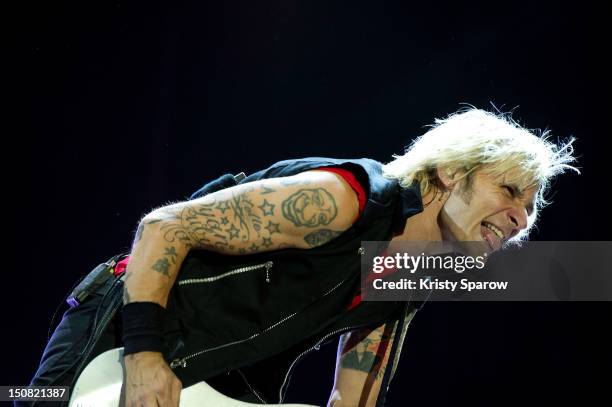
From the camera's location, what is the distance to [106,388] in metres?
1.44

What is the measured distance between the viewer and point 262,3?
8.40ft

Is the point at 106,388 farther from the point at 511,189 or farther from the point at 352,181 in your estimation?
the point at 511,189

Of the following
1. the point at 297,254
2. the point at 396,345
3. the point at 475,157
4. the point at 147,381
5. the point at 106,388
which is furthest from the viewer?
the point at 396,345

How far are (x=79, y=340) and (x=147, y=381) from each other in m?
0.31

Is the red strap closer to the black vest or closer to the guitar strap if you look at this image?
the black vest

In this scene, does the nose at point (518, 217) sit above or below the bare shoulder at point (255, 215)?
above

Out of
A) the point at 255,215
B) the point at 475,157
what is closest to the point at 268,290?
the point at 255,215

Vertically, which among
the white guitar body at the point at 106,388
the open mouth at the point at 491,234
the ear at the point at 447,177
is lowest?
the white guitar body at the point at 106,388

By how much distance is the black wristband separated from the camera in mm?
1325

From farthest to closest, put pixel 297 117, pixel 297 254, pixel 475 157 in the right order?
pixel 297 117, pixel 475 157, pixel 297 254

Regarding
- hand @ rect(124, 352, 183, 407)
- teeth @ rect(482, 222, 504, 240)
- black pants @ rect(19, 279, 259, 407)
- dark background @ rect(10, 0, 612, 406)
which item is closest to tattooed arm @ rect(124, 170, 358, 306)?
hand @ rect(124, 352, 183, 407)

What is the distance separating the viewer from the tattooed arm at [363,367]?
190cm

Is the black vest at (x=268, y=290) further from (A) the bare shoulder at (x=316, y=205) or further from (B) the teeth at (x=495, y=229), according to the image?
(B) the teeth at (x=495, y=229)

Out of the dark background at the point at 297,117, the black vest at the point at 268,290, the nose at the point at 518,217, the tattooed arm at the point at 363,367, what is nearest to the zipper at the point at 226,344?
the black vest at the point at 268,290
